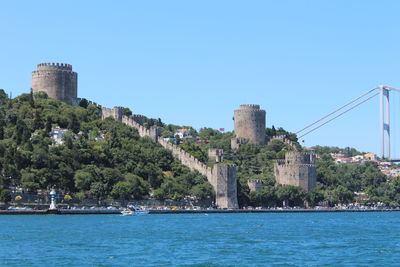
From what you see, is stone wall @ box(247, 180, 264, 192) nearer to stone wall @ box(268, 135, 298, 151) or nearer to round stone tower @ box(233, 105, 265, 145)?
round stone tower @ box(233, 105, 265, 145)

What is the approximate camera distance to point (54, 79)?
276 feet

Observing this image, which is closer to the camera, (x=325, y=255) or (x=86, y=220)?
(x=325, y=255)

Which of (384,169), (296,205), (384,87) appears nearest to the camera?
(296,205)

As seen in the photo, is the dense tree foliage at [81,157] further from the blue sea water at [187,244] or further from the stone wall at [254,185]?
the blue sea water at [187,244]

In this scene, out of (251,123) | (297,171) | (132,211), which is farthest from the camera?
(251,123)

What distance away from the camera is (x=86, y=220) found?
185 feet

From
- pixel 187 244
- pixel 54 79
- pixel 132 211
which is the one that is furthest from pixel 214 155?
pixel 187 244

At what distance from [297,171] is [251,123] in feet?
44.3

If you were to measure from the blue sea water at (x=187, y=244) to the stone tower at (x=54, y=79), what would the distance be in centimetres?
3002

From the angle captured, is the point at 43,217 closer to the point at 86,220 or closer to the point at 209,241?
the point at 86,220

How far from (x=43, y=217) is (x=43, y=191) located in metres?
6.69

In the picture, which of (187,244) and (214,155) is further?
(214,155)

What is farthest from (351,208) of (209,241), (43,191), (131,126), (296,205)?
(209,241)

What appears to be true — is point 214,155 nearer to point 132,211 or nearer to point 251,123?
point 251,123
